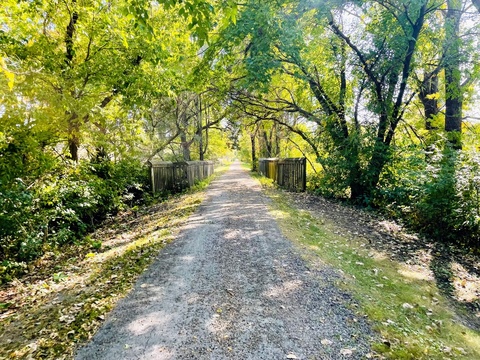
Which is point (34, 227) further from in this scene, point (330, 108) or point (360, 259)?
point (330, 108)

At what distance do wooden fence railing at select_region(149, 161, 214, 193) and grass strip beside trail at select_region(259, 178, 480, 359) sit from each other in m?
8.00

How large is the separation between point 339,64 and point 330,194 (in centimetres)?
475

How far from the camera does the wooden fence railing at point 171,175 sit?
1217cm

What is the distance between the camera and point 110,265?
180 inches

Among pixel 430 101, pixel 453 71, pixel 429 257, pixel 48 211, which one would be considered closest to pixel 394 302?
pixel 429 257

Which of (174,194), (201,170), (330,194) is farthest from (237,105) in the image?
(330,194)

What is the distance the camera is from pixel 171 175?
13.0 meters

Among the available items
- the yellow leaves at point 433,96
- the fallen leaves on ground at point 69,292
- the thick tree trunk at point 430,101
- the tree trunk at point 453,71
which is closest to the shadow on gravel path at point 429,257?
the tree trunk at point 453,71

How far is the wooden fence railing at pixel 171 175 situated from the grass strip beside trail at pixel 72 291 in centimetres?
558

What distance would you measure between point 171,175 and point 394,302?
1109 cm

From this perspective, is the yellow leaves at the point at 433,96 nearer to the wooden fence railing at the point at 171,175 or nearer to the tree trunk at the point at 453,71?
the tree trunk at the point at 453,71

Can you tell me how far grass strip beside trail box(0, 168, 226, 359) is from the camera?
266 cm

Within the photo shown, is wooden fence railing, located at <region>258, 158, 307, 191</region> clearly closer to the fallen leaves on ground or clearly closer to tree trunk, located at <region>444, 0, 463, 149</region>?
tree trunk, located at <region>444, 0, 463, 149</region>

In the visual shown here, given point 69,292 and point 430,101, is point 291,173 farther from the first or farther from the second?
point 69,292
